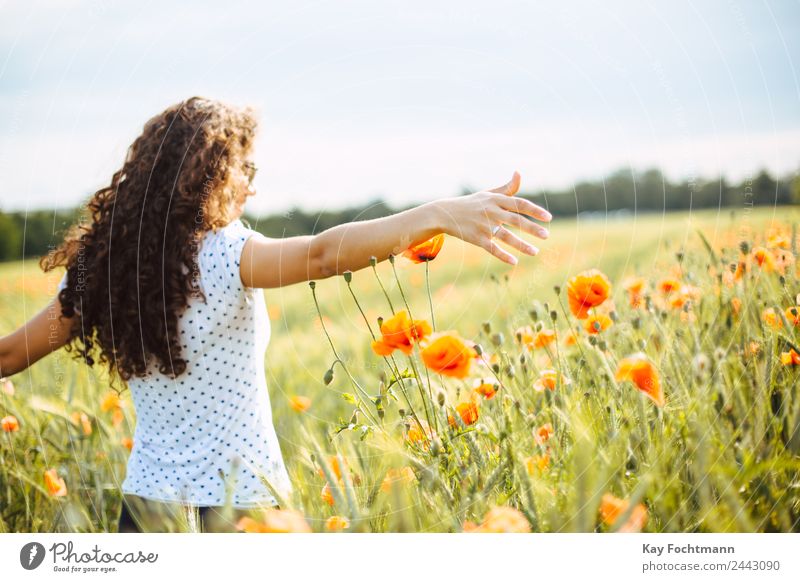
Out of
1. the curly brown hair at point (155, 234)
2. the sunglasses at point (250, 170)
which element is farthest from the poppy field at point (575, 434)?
the sunglasses at point (250, 170)

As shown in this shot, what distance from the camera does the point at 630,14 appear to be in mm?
1613

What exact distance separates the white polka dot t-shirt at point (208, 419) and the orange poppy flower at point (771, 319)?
1.11m

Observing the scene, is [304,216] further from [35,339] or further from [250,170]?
[35,339]

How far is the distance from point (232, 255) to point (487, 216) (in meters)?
0.54

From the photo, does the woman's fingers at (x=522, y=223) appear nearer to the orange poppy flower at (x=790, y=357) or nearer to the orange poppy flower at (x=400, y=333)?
the orange poppy flower at (x=400, y=333)

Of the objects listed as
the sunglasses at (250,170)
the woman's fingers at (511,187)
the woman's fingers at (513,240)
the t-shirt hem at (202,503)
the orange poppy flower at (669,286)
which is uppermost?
the sunglasses at (250,170)

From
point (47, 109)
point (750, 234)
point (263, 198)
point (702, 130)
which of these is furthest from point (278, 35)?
point (750, 234)

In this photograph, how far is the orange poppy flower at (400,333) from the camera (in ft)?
3.97

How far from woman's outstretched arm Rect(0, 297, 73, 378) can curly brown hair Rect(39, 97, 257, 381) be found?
0.08ft

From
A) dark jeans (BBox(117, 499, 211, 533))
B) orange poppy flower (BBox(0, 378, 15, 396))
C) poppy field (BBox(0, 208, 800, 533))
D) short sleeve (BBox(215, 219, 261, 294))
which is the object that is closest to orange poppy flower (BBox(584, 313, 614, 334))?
poppy field (BBox(0, 208, 800, 533))

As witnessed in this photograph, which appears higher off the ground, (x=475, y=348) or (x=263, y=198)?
(x=263, y=198)

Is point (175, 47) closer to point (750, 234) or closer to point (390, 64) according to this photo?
point (390, 64)

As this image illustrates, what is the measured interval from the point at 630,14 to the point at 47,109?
1.54 meters

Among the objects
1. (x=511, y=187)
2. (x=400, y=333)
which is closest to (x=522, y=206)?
(x=511, y=187)
